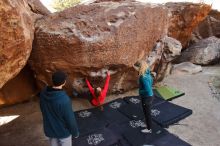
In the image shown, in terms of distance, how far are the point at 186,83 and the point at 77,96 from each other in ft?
10.7

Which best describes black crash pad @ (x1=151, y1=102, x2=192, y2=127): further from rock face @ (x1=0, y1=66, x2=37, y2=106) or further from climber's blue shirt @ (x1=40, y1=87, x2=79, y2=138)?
rock face @ (x1=0, y1=66, x2=37, y2=106)

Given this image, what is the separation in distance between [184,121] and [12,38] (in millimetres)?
3731

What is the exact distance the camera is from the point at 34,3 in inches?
265

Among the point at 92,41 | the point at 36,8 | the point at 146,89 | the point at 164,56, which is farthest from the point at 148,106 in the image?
the point at 36,8

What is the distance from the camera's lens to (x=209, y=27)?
487 inches

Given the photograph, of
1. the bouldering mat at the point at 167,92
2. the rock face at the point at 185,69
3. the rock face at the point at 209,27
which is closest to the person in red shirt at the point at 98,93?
the bouldering mat at the point at 167,92

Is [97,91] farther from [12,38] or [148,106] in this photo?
[12,38]

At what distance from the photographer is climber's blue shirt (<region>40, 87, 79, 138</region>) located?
333 centimetres

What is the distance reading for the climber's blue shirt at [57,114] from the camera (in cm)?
333

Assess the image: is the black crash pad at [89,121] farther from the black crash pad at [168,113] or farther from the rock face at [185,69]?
the rock face at [185,69]

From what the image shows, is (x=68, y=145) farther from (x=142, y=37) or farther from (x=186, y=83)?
(x=186, y=83)

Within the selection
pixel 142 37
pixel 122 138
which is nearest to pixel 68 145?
pixel 122 138

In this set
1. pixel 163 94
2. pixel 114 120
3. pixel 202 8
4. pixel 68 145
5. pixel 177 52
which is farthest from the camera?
pixel 202 8

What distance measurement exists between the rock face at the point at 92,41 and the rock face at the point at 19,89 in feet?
1.76
